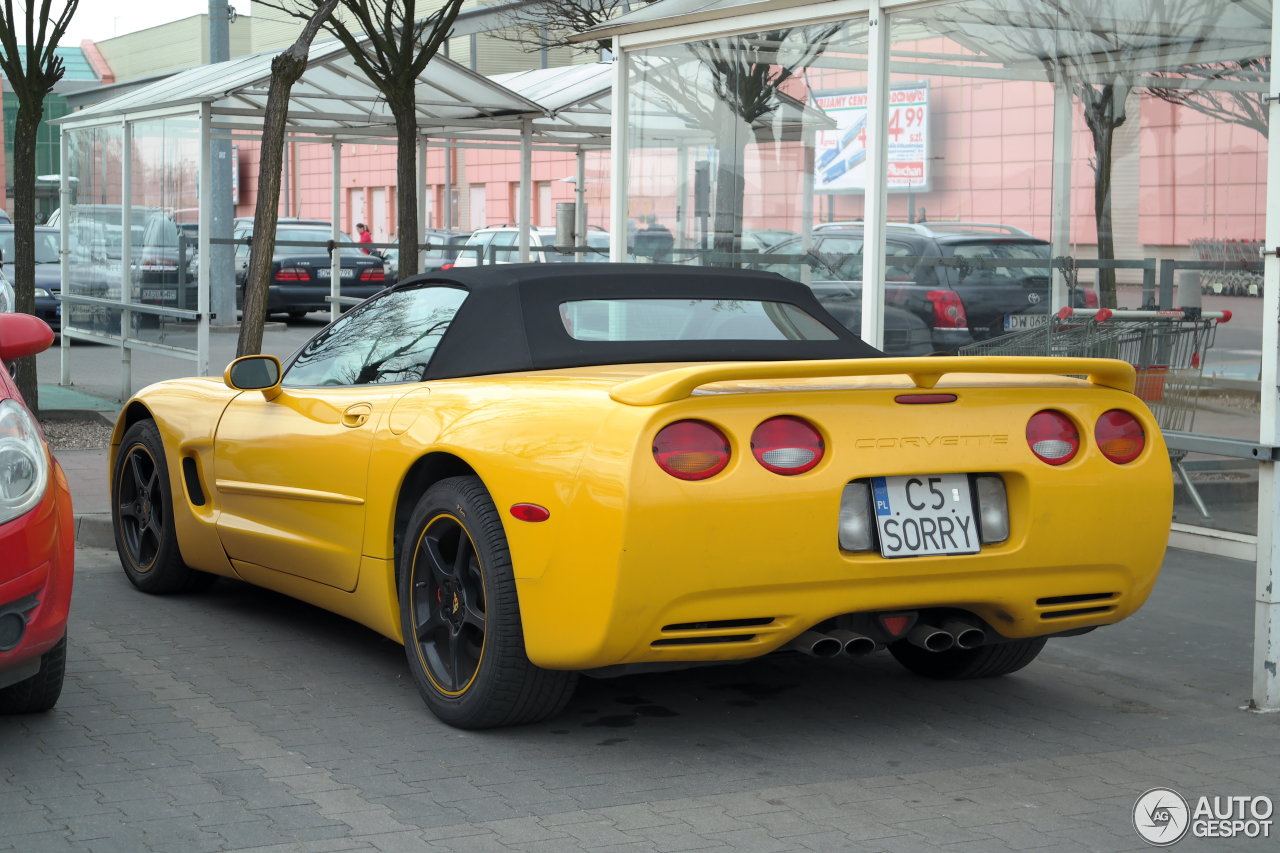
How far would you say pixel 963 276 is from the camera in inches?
360

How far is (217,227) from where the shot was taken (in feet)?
86.2

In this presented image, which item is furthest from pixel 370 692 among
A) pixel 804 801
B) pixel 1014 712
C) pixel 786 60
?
pixel 786 60

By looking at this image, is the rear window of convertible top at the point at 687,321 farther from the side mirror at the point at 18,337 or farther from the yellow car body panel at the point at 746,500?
the side mirror at the point at 18,337

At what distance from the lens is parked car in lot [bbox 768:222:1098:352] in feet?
29.4

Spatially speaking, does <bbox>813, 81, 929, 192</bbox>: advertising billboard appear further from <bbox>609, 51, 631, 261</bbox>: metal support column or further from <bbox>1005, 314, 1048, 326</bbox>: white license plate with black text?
<bbox>609, 51, 631, 261</bbox>: metal support column

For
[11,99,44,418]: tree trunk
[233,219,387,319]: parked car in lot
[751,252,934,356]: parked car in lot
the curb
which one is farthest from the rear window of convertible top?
[233,219,387,319]: parked car in lot

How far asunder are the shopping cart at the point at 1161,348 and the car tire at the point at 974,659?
247 centimetres

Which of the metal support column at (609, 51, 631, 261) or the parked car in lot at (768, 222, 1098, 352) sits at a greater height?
the metal support column at (609, 51, 631, 261)

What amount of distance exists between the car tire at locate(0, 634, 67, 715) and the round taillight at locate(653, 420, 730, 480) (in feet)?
6.18

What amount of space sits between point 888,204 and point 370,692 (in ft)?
15.1

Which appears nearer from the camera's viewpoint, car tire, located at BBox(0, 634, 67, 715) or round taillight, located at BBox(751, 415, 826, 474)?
round taillight, located at BBox(751, 415, 826, 474)

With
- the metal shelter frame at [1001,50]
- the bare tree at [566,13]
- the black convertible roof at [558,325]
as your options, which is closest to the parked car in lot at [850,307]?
the metal shelter frame at [1001,50]

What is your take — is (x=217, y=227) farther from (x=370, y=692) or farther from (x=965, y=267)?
(x=370, y=692)

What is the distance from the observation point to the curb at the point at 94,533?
8.14m
